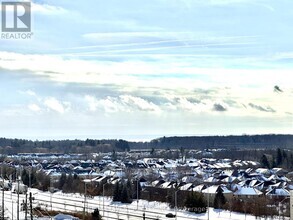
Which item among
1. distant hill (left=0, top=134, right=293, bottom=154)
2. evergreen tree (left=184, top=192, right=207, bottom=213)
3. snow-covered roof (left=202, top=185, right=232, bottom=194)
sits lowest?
evergreen tree (left=184, top=192, right=207, bottom=213)

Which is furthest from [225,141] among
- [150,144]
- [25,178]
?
[25,178]

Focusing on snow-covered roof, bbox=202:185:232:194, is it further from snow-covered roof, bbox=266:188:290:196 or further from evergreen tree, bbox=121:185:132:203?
evergreen tree, bbox=121:185:132:203

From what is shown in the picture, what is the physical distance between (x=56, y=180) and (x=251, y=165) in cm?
2440

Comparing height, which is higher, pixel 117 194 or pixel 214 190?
pixel 214 190

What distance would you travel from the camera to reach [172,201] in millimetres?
30000

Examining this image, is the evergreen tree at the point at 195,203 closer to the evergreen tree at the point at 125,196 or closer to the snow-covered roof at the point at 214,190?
the snow-covered roof at the point at 214,190

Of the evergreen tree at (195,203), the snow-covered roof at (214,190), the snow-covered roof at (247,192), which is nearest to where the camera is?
the evergreen tree at (195,203)

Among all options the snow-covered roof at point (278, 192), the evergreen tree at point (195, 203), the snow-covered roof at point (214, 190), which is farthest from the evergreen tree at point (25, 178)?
the snow-covered roof at point (278, 192)

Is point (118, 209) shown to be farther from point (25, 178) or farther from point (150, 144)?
point (150, 144)

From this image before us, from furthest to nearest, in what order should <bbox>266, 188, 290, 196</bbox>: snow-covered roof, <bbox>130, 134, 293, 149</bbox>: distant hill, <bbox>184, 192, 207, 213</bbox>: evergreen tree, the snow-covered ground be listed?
<bbox>130, 134, 293, 149</bbox>: distant hill < <bbox>266, 188, 290, 196</bbox>: snow-covered roof < <bbox>184, 192, 207, 213</bbox>: evergreen tree < the snow-covered ground

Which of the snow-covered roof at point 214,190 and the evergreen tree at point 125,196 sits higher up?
the snow-covered roof at point 214,190

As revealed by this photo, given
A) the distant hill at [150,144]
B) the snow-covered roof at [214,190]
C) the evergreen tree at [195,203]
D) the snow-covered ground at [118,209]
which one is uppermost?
the distant hill at [150,144]

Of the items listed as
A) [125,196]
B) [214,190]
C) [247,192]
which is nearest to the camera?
[125,196]

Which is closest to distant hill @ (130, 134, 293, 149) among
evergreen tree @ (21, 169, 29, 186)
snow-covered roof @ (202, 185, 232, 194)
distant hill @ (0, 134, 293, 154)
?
distant hill @ (0, 134, 293, 154)
